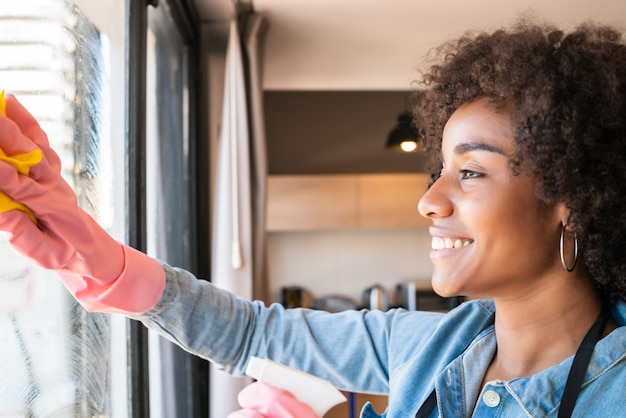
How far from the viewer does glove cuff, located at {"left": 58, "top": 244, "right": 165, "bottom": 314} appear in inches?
31.4

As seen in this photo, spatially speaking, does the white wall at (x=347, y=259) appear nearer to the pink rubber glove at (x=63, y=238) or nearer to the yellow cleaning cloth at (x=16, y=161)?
the pink rubber glove at (x=63, y=238)

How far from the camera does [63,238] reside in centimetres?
67

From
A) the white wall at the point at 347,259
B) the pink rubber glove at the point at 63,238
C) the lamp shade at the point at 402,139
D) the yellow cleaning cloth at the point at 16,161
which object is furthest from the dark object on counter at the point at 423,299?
the yellow cleaning cloth at the point at 16,161

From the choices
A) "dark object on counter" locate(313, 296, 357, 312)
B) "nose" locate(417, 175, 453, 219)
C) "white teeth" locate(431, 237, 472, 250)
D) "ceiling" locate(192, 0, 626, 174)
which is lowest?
"dark object on counter" locate(313, 296, 357, 312)

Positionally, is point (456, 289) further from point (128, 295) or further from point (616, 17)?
point (616, 17)

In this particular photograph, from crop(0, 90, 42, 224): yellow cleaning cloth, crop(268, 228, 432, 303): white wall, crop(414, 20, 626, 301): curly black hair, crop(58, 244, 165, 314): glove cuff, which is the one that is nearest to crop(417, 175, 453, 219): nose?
crop(414, 20, 626, 301): curly black hair

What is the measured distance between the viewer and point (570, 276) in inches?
36.1

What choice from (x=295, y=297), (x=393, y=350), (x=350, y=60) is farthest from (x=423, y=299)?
(x=393, y=350)

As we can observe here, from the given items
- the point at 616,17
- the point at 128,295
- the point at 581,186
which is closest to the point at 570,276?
the point at 581,186

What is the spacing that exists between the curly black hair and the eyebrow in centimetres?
3

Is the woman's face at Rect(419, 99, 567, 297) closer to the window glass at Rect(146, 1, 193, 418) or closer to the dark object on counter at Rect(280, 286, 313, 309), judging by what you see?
the window glass at Rect(146, 1, 193, 418)

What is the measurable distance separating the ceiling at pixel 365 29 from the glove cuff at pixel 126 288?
183 centimetres

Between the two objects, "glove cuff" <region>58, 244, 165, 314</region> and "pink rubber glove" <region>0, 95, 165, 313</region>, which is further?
"glove cuff" <region>58, 244, 165, 314</region>

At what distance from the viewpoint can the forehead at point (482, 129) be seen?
897 mm
